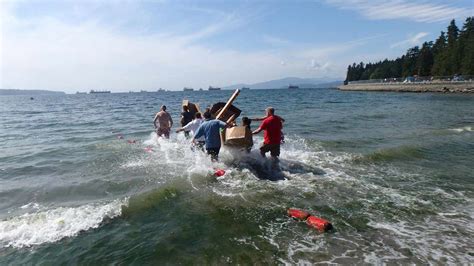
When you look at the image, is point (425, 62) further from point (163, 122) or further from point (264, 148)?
point (264, 148)

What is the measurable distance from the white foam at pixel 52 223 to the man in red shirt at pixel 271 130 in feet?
16.5

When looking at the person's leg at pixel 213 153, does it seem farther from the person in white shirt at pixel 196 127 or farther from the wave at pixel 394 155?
the wave at pixel 394 155

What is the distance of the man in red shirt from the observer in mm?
11875

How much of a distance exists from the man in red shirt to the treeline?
76.6m

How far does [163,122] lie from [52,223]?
9861 millimetres

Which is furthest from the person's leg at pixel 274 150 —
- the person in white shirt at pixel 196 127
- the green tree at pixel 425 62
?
the green tree at pixel 425 62

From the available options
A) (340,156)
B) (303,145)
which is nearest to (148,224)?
(340,156)

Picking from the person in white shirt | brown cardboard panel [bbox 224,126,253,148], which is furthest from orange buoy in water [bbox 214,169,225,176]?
the person in white shirt

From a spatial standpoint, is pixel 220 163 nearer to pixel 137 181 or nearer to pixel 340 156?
pixel 137 181

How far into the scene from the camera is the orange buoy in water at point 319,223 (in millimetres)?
7443

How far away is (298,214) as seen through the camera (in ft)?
26.6

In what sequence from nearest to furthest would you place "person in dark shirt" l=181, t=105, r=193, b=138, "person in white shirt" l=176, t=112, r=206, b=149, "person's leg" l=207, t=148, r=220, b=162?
"person's leg" l=207, t=148, r=220, b=162
"person in white shirt" l=176, t=112, r=206, b=149
"person in dark shirt" l=181, t=105, r=193, b=138

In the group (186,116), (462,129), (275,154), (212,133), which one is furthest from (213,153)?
(462,129)

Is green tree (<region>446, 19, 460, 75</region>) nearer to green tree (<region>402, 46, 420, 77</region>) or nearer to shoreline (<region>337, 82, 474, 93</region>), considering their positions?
shoreline (<region>337, 82, 474, 93</region>)
